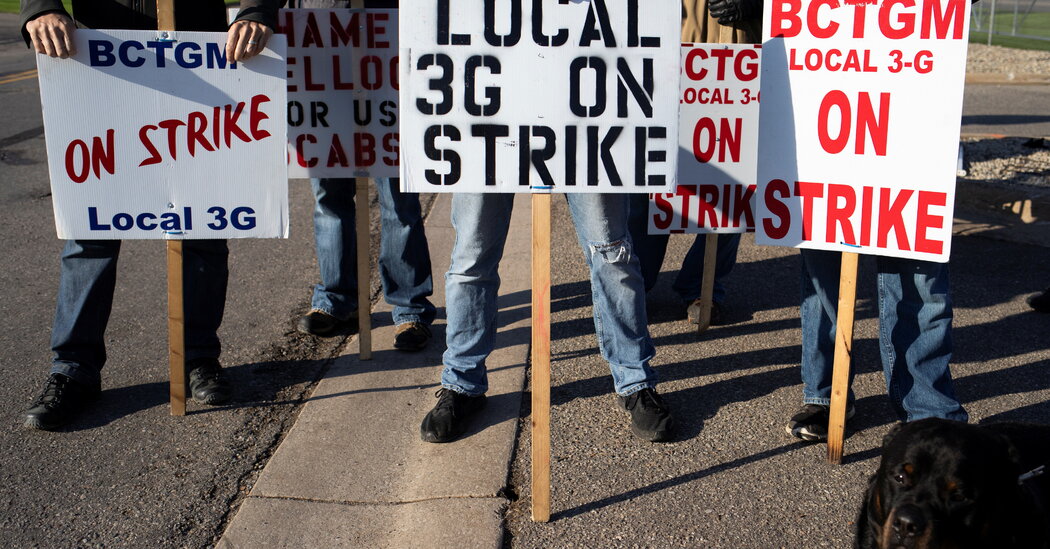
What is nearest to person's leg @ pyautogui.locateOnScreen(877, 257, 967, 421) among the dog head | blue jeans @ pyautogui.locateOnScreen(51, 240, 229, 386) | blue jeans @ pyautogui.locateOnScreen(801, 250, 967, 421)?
blue jeans @ pyautogui.locateOnScreen(801, 250, 967, 421)

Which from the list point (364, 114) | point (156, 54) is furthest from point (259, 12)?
point (364, 114)

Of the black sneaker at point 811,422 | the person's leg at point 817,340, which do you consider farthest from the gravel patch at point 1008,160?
the black sneaker at point 811,422

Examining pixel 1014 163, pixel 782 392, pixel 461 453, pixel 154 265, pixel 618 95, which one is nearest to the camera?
pixel 618 95

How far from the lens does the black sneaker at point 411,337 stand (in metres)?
4.71

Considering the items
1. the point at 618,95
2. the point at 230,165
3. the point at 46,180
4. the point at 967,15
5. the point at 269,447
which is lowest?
the point at 269,447

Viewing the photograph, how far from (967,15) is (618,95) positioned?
1.26 m

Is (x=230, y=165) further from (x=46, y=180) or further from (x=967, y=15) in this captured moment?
(x=46, y=180)

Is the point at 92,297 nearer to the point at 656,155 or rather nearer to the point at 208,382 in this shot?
the point at 208,382

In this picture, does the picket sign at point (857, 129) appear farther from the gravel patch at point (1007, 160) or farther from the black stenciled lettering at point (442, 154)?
the gravel patch at point (1007, 160)

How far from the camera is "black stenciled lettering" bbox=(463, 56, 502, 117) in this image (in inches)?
123

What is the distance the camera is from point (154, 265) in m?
6.00

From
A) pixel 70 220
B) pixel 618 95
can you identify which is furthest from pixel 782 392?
pixel 70 220

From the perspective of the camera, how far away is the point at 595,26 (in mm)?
3148

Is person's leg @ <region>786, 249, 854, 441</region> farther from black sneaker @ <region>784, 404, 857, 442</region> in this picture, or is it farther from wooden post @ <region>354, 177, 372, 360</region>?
wooden post @ <region>354, 177, 372, 360</region>
